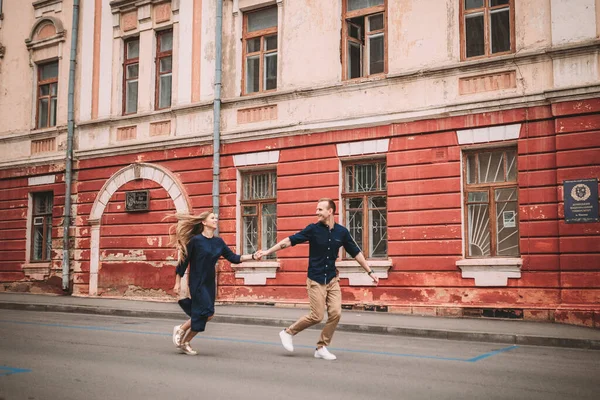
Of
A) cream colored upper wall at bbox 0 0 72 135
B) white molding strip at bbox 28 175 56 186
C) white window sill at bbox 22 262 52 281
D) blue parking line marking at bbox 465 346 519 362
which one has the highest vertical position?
cream colored upper wall at bbox 0 0 72 135

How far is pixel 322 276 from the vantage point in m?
8.82

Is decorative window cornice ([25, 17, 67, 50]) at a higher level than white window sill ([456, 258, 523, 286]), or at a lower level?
higher

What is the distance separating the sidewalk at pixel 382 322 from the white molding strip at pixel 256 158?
12.2ft

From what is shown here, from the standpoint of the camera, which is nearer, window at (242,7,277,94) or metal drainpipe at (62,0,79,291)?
window at (242,7,277,94)

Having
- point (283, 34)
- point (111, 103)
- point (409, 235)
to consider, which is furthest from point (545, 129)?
point (111, 103)

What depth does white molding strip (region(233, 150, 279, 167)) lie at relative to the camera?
17.7 metres

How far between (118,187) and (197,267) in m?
12.5

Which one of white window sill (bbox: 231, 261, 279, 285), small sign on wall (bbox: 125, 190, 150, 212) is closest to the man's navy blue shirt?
white window sill (bbox: 231, 261, 279, 285)

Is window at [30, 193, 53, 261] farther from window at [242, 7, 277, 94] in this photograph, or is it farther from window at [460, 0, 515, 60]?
window at [460, 0, 515, 60]

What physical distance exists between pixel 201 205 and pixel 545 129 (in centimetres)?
920

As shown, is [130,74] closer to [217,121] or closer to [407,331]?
[217,121]

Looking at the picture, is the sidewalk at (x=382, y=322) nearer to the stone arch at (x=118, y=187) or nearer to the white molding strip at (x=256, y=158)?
the stone arch at (x=118, y=187)

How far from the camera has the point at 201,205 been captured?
1891cm

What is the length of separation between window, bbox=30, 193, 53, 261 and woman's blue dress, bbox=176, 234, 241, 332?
49.2ft
